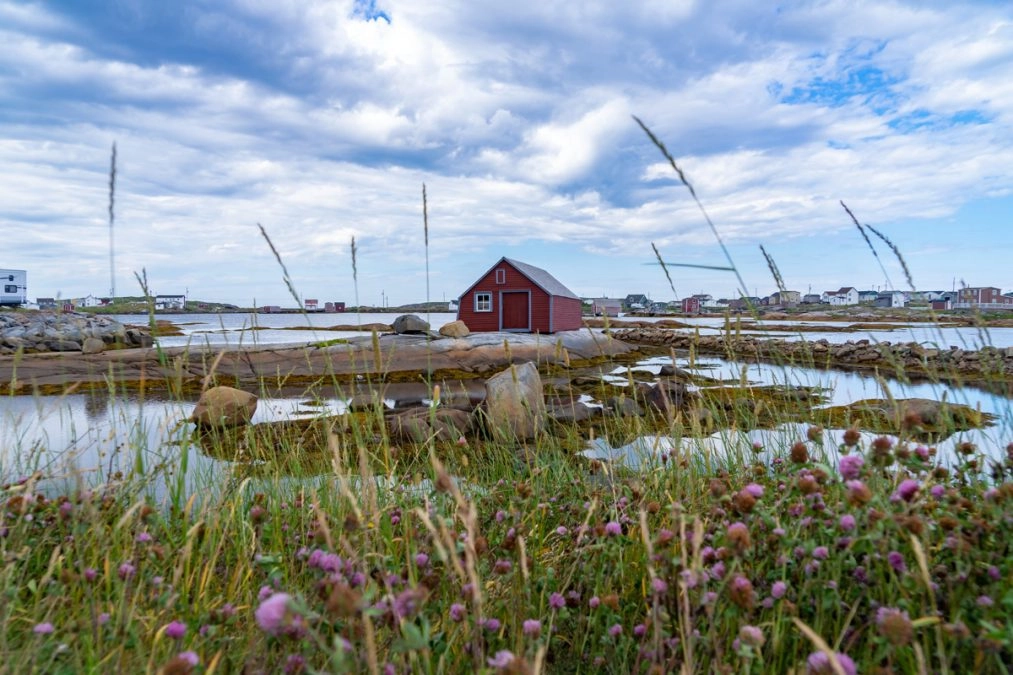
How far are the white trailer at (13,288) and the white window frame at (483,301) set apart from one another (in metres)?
67.3

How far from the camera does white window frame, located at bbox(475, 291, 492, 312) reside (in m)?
29.4

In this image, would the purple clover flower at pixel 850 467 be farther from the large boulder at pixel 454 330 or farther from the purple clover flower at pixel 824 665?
the large boulder at pixel 454 330

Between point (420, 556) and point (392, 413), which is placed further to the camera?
point (392, 413)

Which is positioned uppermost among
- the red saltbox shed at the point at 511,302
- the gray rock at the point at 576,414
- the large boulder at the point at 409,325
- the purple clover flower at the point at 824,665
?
the red saltbox shed at the point at 511,302

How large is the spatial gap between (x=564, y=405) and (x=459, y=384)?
19.4ft

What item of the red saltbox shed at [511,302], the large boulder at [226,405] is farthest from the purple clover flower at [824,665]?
the red saltbox shed at [511,302]

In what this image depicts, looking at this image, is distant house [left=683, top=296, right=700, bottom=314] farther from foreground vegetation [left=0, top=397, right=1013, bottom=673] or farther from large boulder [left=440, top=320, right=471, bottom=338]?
foreground vegetation [left=0, top=397, right=1013, bottom=673]

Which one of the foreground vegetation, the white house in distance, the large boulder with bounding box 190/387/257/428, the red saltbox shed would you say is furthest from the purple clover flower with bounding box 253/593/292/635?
the white house in distance

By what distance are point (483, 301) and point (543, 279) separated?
3.45 m

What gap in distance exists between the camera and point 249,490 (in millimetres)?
4332

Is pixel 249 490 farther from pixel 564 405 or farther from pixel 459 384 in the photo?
pixel 459 384

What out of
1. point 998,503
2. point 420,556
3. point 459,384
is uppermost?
point 998,503

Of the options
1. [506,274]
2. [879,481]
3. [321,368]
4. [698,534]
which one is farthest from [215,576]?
[506,274]

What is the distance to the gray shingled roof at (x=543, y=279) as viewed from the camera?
28.6 m
